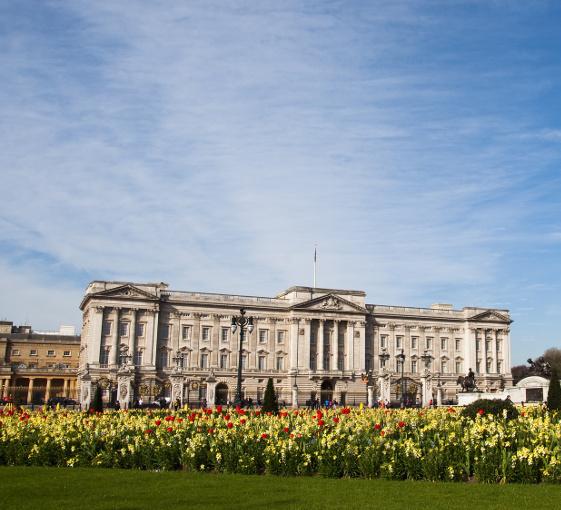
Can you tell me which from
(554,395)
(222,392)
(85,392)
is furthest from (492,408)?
(222,392)

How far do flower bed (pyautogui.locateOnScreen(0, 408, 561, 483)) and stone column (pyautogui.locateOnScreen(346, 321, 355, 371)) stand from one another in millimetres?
68397

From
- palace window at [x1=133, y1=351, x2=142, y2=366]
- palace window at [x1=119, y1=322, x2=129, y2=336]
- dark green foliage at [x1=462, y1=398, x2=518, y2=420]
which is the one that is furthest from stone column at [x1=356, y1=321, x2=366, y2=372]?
dark green foliage at [x1=462, y1=398, x2=518, y2=420]

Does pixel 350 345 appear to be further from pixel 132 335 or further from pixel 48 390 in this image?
pixel 48 390

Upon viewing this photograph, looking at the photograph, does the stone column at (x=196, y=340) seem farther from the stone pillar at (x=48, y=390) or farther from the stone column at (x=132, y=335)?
the stone pillar at (x=48, y=390)

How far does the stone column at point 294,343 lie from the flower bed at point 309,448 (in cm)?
6593

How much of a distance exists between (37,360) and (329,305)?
40.5m

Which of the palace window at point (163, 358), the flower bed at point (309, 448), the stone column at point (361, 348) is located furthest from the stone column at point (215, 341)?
the flower bed at point (309, 448)

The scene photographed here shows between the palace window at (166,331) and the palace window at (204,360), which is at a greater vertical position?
the palace window at (166,331)

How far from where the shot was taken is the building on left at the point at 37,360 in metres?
86.4

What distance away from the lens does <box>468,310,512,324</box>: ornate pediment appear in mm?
96312

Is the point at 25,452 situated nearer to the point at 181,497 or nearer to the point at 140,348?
the point at 181,497

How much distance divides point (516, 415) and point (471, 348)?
242 ft

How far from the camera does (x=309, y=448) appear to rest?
16891 millimetres

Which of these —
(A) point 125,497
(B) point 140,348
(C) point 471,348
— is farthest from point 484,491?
(C) point 471,348
